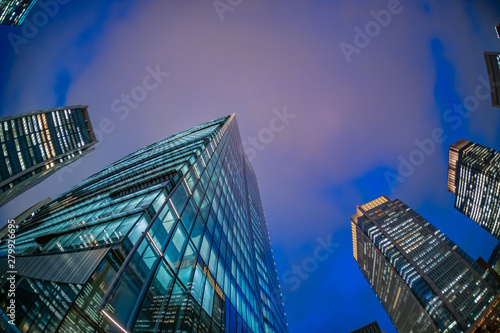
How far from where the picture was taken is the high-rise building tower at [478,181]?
127m

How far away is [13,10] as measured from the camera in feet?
292

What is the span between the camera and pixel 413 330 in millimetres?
113875

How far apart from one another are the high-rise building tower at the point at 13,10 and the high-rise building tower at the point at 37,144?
121 feet

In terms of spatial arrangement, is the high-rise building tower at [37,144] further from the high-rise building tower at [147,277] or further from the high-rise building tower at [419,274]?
the high-rise building tower at [419,274]

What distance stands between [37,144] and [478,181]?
233 metres

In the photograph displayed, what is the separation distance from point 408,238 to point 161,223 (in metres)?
154

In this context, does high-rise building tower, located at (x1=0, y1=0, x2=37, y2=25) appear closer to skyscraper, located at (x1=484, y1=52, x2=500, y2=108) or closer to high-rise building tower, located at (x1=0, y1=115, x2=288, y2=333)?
high-rise building tower, located at (x1=0, y1=115, x2=288, y2=333)

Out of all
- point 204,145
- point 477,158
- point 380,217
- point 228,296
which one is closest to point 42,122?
point 204,145

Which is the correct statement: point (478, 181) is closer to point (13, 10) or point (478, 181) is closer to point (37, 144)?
point (37, 144)

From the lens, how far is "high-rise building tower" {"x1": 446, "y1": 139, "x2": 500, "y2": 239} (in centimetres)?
12669

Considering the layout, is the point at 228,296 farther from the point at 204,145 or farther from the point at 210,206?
the point at 204,145

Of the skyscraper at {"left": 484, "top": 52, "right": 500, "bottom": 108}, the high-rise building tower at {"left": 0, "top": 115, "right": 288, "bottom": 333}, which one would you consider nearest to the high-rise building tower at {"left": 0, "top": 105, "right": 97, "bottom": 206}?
the high-rise building tower at {"left": 0, "top": 115, "right": 288, "bottom": 333}

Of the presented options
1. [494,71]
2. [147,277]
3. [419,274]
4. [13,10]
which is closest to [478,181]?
[494,71]

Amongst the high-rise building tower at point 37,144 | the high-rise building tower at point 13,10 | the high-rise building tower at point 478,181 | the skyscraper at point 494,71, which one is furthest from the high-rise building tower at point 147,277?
the high-rise building tower at point 478,181
